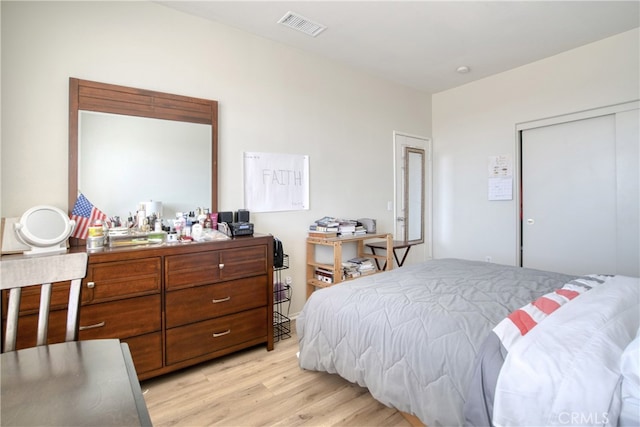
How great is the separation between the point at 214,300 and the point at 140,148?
123cm

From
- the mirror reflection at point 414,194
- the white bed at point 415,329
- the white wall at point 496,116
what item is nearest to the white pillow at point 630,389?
the white bed at point 415,329

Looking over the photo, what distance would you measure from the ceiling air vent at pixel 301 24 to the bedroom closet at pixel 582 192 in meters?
2.57

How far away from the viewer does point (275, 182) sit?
9.91 feet

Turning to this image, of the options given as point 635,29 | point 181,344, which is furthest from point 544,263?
point 181,344

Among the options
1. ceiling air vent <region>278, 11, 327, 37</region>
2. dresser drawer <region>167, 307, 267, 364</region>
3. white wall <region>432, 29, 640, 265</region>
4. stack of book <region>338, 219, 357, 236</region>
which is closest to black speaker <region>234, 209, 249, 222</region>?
dresser drawer <region>167, 307, 267, 364</region>

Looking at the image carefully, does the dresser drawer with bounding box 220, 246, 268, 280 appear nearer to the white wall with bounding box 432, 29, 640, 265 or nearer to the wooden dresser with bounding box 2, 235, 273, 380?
the wooden dresser with bounding box 2, 235, 273, 380

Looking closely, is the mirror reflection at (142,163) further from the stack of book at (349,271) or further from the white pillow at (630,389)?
the white pillow at (630,389)

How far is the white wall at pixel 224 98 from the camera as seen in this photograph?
1.96m

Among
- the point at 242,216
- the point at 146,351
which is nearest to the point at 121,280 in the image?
the point at 146,351

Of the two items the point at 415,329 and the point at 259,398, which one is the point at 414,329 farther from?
the point at 259,398

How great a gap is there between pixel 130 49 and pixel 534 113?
13.0ft

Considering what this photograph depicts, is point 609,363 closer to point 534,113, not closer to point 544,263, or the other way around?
point 544,263

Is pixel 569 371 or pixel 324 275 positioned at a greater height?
pixel 569 371

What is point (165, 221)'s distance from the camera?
2404 millimetres
